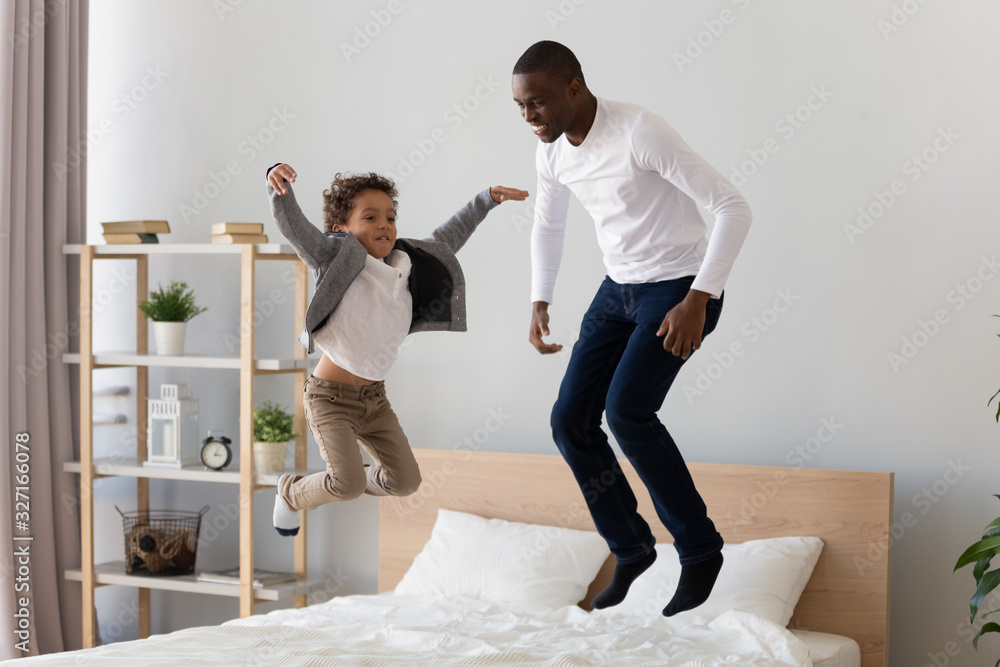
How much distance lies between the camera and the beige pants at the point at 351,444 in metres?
2.44

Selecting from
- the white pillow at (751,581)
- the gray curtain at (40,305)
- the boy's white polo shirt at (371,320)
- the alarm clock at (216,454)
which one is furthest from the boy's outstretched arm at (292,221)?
the gray curtain at (40,305)

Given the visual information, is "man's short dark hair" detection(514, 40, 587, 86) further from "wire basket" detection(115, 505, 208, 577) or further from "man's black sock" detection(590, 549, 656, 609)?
"wire basket" detection(115, 505, 208, 577)

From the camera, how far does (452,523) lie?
3629 millimetres

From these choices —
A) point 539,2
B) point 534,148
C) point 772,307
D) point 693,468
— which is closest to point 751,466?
point 693,468

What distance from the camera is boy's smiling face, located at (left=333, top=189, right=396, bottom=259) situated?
2379mm

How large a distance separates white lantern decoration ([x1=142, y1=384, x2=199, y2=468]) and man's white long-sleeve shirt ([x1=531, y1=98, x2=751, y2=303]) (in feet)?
6.83

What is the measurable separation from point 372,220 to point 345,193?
0.09m

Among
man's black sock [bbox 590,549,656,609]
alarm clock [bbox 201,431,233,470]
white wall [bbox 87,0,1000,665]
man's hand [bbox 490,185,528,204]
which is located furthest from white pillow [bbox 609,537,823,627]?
alarm clock [bbox 201,431,233,470]

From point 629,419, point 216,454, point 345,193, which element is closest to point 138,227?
point 216,454

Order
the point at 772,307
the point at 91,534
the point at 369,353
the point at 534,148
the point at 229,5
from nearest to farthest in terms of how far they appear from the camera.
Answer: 1. the point at 369,353
2. the point at 772,307
3. the point at 534,148
4. the point at 91,534
5. the point at 229,5

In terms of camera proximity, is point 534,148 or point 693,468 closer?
point 693,468

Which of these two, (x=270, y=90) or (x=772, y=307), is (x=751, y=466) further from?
(x=270, y=90)

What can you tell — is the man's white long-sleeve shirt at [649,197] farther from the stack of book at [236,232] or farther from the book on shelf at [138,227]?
the book on shelf at [138,227]

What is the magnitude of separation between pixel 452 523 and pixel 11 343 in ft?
6.16
